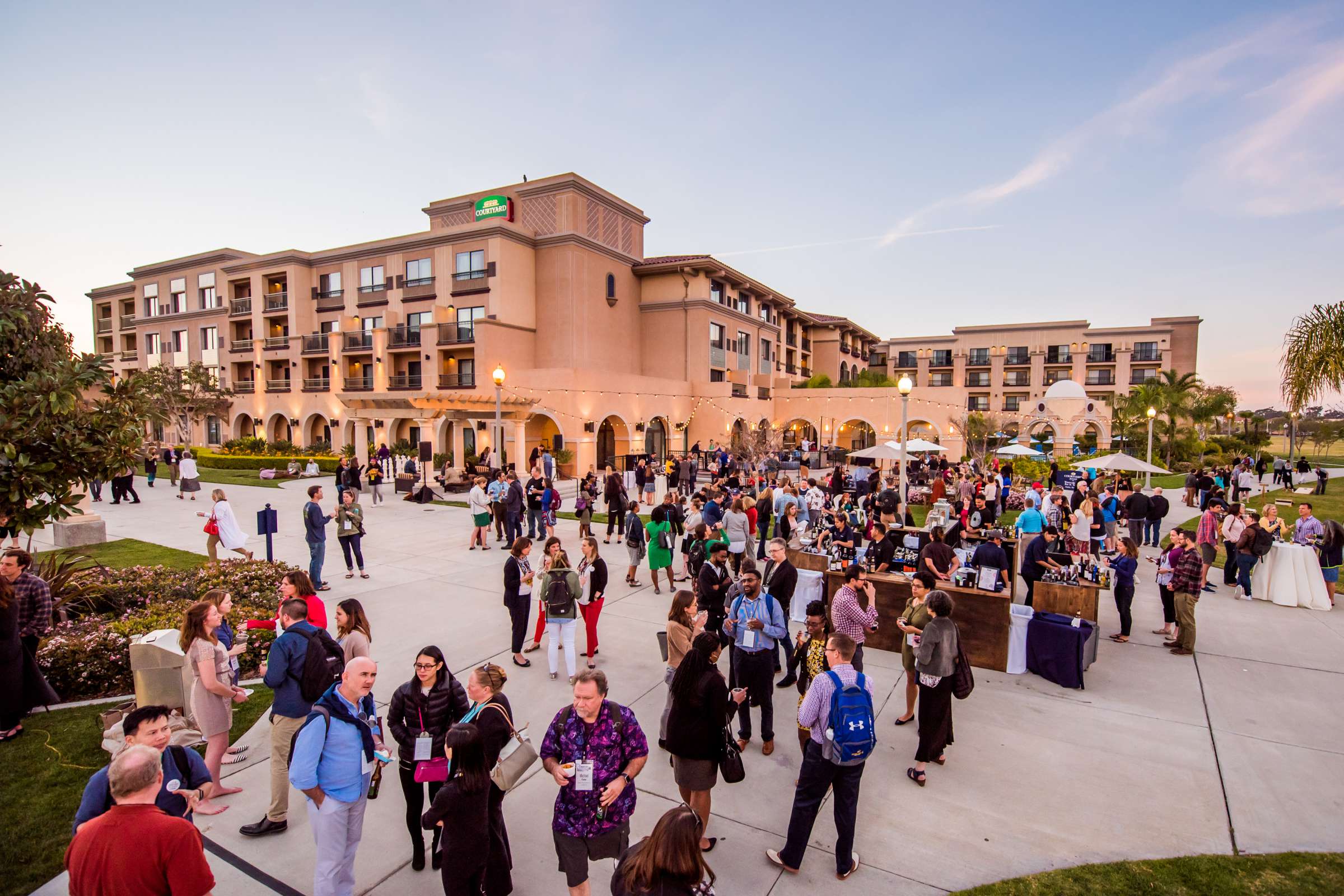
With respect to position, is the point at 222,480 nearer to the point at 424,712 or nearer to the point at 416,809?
the point at 416,809

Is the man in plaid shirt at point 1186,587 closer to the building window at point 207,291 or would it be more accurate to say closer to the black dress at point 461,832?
the black dress at point 461,832

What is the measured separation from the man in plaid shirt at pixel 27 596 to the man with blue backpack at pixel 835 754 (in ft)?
24.0

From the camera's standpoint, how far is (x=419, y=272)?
3634 centimetres

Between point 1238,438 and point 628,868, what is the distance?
56142 millimetres

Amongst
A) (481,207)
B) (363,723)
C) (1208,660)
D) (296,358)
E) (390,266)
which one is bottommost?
(1208,660)

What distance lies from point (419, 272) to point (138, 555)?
2614 cm

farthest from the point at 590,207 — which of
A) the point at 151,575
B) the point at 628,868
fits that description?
the point at 628,868

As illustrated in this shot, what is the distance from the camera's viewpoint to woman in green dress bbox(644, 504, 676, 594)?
10680 millimetres

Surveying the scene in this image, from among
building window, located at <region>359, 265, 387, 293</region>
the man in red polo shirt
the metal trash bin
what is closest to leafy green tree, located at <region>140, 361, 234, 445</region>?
building window, located at <region>359, 265, 387, 293</region>

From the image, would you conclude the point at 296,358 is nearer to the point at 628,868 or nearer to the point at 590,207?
the point at 590,207

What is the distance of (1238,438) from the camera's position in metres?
42.8

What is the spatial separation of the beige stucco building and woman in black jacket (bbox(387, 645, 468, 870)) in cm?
2337

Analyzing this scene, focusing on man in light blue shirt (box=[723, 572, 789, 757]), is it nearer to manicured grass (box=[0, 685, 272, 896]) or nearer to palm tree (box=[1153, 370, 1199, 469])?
manicured grass (box=[0, 685, 272, 896])

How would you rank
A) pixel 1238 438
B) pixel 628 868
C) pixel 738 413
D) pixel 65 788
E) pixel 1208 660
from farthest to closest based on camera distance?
pixel 1238 438 < pixel 738 413 < pixel 1208 660 < pixel 65 788 < pixel 628 868
